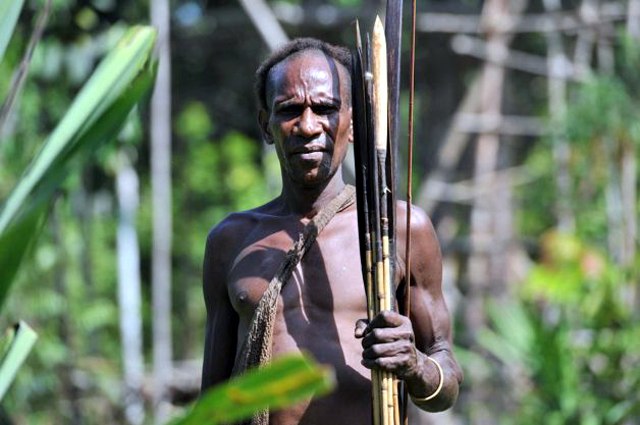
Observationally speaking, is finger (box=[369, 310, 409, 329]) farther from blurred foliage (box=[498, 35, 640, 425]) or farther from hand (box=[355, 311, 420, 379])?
blurred foliage (box=[498, 35, 640, 425])

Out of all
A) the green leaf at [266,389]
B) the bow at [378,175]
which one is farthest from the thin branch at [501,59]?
the green leaf at [266,389]

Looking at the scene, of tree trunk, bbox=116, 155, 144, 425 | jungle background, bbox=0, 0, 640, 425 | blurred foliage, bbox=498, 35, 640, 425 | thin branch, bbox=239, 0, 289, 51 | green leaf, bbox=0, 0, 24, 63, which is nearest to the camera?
green leaf, bbox=0, 0, 24, 63

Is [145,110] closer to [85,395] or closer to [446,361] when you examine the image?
[85,395]

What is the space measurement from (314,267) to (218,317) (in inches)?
13.3

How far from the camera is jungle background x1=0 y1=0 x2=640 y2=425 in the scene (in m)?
9.03

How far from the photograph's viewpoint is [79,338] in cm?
1002

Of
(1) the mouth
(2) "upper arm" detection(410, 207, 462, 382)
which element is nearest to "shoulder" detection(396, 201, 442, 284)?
(2) "upper arm" detection(410, 207, 462, 382)

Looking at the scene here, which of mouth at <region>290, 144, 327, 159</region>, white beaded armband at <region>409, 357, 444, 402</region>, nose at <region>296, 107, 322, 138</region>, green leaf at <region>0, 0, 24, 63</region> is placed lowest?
white beaded armband at <region>409, 357, 444, 402</region>

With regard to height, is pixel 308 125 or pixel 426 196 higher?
pixel 426 196

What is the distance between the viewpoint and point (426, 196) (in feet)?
38.4

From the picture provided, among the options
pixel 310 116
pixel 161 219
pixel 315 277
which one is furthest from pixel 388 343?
pixel 161 219

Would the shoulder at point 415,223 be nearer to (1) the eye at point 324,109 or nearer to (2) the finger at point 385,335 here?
(1) the eye at point 324,109

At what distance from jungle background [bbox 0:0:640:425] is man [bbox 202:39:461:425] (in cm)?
346

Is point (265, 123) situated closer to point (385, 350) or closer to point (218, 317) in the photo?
point (218, 317)
